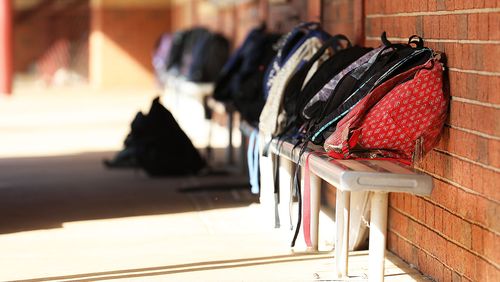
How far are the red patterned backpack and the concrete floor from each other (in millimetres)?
601

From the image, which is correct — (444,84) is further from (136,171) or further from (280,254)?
(136,171)

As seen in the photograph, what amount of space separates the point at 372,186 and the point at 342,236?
656mm

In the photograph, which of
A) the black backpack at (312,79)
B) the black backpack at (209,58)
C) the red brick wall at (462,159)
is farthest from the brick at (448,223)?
the black backpack at (209,58)

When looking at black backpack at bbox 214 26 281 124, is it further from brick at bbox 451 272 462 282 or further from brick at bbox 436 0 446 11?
brick at bbox 451 272 462 282

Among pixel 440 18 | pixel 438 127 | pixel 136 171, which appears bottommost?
pixel 136 171

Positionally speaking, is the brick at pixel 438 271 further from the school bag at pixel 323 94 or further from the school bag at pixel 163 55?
the school bag at pixel 163 55

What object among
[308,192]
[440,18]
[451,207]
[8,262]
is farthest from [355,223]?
[8,262]

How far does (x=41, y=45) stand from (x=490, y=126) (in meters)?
19.4

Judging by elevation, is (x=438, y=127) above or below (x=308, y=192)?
above

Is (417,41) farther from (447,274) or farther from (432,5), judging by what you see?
(447,274)

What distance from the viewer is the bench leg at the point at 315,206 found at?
4.95m

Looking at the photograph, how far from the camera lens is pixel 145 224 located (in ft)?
19.5

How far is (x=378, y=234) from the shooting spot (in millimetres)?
4082

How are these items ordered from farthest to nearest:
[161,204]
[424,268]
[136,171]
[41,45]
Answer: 1. [41,45]
2. [136,171]
3. [161,204]
4. [424,268]
